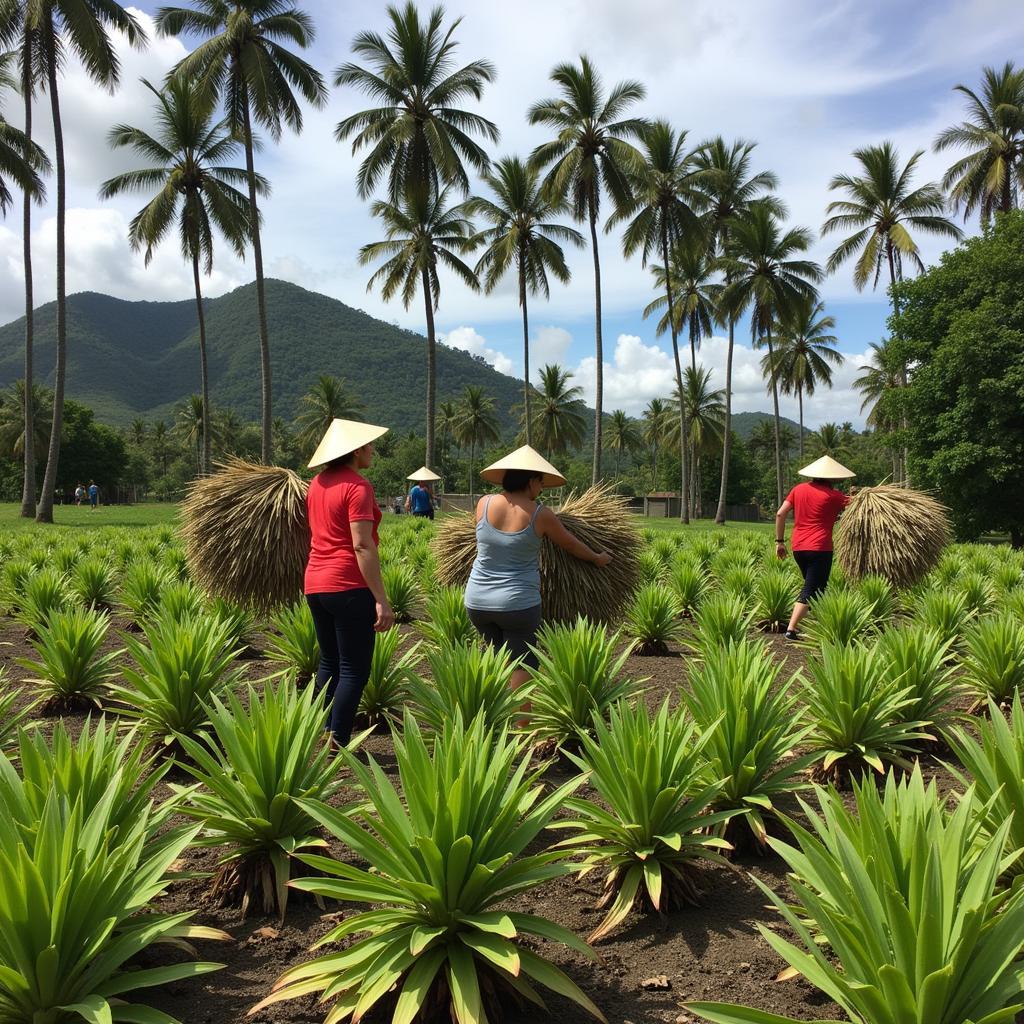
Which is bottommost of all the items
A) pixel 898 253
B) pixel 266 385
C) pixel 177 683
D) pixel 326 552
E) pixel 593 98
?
pixel 177 683

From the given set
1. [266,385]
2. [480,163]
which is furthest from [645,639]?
[480,163]

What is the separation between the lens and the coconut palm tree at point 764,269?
37938 millimetres

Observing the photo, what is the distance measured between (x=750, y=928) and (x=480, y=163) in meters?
29.1

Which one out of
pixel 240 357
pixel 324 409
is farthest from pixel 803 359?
pixel 240 357

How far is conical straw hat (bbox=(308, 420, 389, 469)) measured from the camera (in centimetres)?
453

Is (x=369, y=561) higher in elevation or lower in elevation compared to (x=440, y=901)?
higher

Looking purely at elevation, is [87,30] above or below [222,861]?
above

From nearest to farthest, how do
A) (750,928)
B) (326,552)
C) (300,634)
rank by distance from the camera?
(750,928)
(326,552)
(300,634)

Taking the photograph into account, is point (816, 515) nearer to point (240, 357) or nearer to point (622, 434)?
point (622, 434)

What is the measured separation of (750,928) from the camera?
Result: 9.46 ft

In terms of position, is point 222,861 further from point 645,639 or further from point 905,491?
point 905,491

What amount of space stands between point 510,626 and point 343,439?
1.49m

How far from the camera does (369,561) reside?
4219 mm

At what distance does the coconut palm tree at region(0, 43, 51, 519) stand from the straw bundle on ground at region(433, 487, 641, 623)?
2155 cm
